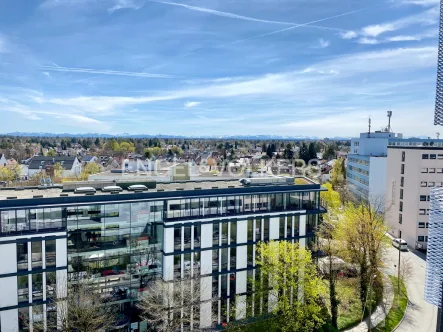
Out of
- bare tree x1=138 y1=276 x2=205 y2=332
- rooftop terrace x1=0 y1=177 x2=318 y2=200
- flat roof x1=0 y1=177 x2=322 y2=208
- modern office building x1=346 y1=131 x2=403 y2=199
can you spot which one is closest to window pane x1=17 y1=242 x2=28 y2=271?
flat roof x1=0 y1=177 x2=322 y2=208

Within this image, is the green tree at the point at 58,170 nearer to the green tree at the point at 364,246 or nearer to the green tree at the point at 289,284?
the green tree at the point at 364,246

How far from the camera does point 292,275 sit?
A: 22203 mm

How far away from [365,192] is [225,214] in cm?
3896

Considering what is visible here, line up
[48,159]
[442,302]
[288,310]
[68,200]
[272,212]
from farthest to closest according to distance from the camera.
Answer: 1. [48,159]
2. [272,212]
3. [288,310]
4. [68,200]
5. [442,302]

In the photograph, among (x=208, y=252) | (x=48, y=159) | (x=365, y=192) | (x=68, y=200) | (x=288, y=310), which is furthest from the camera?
(x=48, y=159)

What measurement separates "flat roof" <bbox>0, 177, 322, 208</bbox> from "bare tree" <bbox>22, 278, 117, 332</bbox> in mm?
4369

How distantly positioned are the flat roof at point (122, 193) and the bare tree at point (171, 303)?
203 inches

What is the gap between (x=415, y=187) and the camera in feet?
139

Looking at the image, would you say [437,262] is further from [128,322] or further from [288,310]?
[128,322]

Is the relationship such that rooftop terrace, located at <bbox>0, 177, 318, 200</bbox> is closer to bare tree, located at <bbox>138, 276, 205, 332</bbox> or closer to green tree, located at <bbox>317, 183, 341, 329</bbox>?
bare tree, located at <bbox>138, 276, 205, 332</bbox>

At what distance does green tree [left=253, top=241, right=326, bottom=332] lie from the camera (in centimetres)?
2141

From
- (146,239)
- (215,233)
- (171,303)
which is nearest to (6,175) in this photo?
(146,239)

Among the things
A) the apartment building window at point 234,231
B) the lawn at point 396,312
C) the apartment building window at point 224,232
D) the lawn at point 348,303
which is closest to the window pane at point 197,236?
the apartment building window at point 224,232

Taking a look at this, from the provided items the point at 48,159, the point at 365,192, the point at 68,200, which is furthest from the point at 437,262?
the point at 48,159
